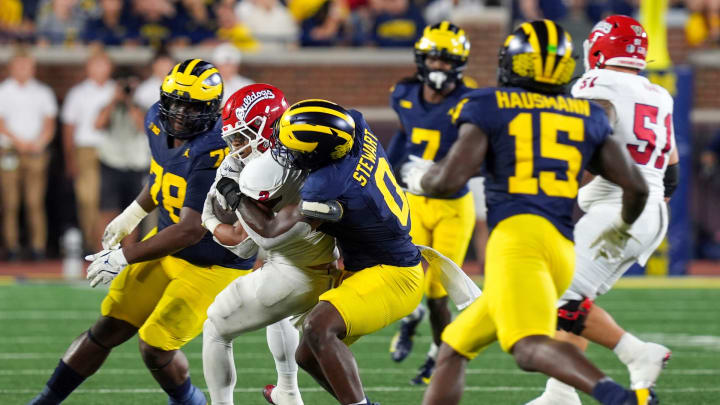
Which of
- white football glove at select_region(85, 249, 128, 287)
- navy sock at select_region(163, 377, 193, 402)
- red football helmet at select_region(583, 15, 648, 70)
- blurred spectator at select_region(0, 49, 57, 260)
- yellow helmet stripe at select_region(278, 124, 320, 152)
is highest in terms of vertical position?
red football helmet at select_region(583, 15, 648, 70)

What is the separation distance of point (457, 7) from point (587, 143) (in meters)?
8.84

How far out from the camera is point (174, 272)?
506 cm

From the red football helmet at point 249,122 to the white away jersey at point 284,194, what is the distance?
0.83 ft

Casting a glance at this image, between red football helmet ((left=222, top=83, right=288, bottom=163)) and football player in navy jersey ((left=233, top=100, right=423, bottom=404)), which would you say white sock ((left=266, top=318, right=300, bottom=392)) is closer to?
football player in navy jersey ((left=233, top=100, right=423, bottom=404))

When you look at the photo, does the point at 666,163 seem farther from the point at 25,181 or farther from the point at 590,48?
the point at 25,181

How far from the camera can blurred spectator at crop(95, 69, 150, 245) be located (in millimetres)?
11492

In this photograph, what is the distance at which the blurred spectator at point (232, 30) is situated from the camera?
12.6 m

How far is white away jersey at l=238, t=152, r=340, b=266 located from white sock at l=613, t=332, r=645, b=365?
1.18 metres

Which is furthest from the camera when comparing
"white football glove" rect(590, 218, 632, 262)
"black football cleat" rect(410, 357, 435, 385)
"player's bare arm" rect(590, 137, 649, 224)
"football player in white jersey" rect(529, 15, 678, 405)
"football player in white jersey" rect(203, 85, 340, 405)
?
"black football cleat" rect(410, 357, 435, 385)

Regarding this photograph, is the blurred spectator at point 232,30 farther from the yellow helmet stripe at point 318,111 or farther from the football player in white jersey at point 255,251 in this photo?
the yellow helmet stripe at point 318,111

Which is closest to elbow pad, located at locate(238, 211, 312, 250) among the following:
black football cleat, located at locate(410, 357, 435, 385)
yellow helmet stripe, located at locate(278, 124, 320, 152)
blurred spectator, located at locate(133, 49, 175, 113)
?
yellow helmet stripe, located at locate(278, 124, 320, 152)

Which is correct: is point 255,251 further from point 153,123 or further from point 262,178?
point 153,123

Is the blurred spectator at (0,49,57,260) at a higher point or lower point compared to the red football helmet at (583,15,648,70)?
lower

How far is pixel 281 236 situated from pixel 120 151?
24.4 feet
